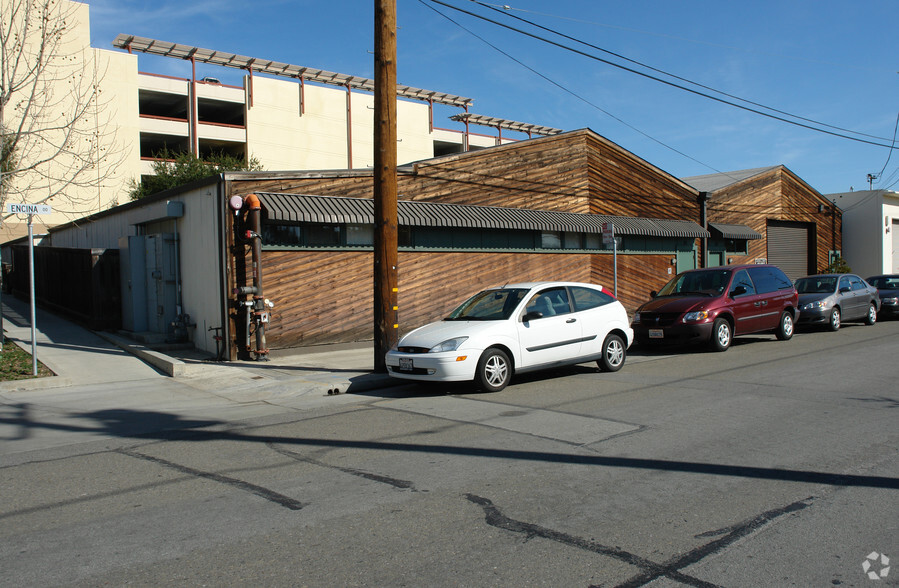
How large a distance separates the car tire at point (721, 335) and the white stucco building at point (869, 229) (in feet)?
79.2

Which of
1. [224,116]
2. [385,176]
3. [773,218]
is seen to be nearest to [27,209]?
[385,176]

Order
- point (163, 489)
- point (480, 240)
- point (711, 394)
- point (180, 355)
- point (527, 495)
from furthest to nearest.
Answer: point (480, 240)
point (180, 355)
point (711, 394)
point (163, 489)
point (527, 495)

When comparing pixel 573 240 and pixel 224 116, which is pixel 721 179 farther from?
pixel 224 116

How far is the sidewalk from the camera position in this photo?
1035cm

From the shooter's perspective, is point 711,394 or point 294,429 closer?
point 294,429

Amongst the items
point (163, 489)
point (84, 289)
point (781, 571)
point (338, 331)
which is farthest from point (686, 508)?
point (84, 289)

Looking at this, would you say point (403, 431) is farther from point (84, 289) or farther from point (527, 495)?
point (84, 289)

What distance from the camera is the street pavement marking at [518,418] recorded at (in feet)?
22.1

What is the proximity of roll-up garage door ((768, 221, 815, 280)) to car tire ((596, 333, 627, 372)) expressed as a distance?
20961 millimetres

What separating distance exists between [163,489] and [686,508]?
388 centimetres

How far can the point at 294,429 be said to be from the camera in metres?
7.31

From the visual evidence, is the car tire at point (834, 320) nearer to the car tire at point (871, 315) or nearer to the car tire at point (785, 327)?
the car tire at point (871, 315)

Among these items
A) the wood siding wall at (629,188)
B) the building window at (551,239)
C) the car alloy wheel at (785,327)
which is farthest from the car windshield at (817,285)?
the building window at (551,239)

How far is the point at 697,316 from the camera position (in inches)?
516
